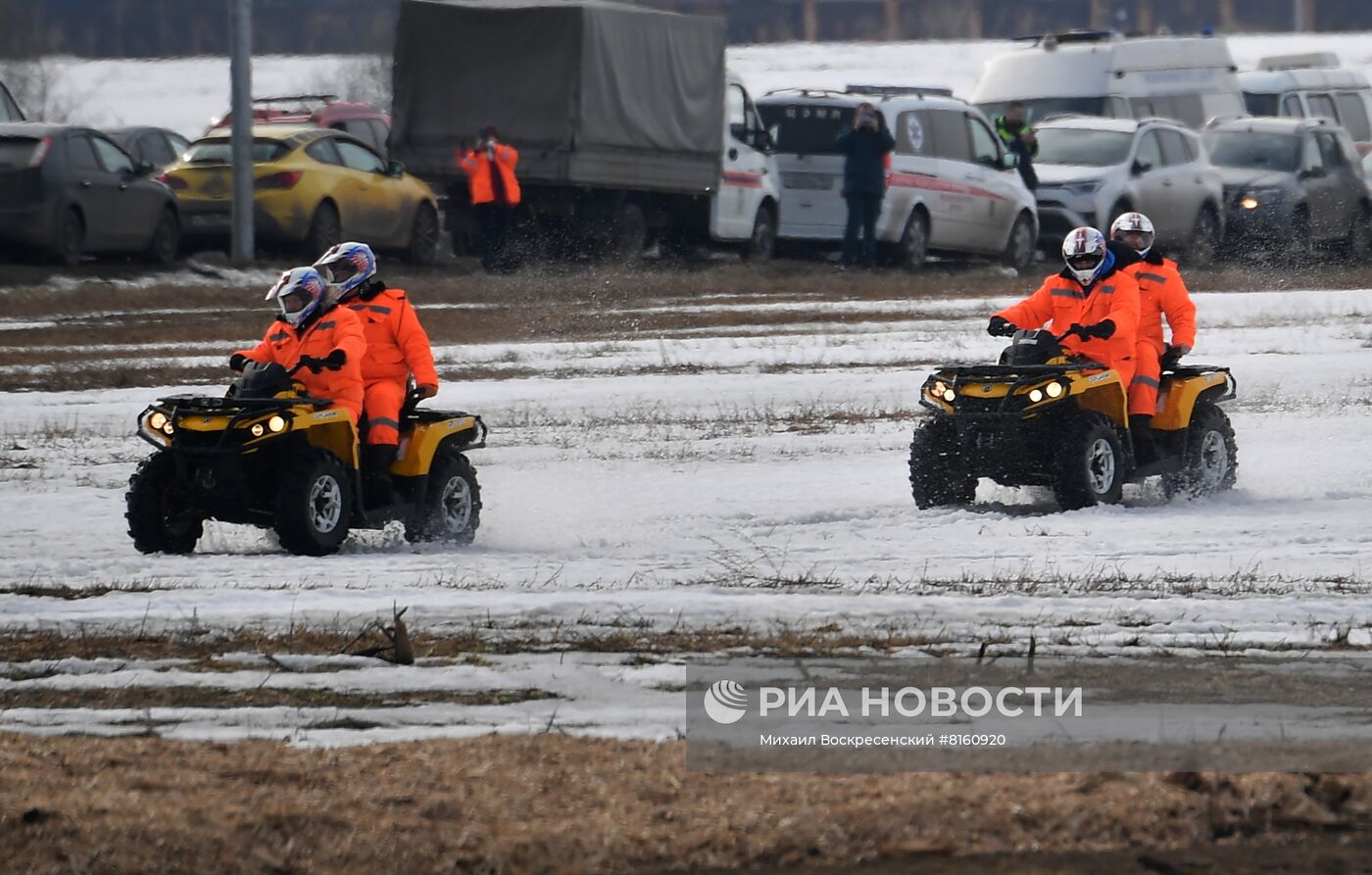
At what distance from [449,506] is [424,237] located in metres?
16.5

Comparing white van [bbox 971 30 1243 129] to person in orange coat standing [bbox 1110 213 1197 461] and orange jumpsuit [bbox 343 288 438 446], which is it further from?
orange jumpsuit [bbox 343 288 438 446]

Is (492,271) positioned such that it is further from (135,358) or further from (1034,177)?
(135,358)

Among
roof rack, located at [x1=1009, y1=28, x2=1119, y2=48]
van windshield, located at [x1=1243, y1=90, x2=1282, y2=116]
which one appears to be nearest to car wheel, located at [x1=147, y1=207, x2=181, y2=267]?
roof rack, located at [x1=1009, y1=28, x2=1119, y2=48]

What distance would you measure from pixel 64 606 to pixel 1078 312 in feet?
18.8

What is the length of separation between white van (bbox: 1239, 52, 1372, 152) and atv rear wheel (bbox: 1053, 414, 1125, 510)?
23.9 m

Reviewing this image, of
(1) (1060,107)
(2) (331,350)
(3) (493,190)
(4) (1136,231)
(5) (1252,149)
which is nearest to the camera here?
(2) (331,350)

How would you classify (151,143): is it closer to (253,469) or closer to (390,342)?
(390,342)

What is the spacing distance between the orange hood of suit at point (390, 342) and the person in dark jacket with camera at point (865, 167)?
1457cm

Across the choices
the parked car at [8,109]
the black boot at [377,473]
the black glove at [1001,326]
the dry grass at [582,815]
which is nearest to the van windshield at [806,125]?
the parked car at [8,109]

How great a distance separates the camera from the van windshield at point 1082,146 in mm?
28750

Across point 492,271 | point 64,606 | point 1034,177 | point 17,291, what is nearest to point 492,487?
point 64,606

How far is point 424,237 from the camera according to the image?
27719mm

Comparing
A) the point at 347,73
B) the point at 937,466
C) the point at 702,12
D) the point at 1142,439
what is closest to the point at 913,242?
the point at 1142,439

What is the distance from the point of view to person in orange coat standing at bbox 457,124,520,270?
25.9 meters
